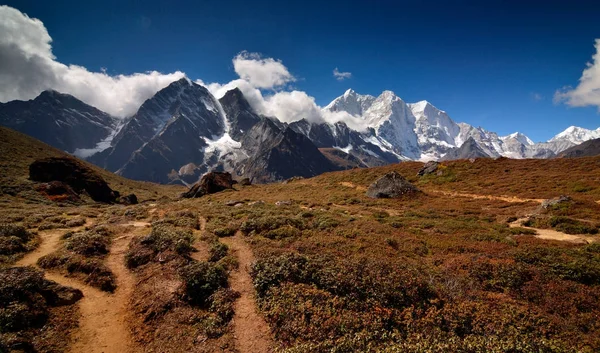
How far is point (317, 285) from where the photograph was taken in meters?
11.4

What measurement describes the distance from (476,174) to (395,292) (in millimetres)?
42541

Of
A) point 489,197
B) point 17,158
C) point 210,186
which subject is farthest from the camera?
point 210,186

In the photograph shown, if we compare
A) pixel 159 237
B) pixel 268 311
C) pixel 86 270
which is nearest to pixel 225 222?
pixel 159 237

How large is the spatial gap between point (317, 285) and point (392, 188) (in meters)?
27.2

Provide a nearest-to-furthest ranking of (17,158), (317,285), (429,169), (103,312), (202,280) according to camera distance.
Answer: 1. (103,312)
2. (317,285)
3. (202,280)
4. (429,169)
5. (17,158)

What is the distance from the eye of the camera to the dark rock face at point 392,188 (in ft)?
115

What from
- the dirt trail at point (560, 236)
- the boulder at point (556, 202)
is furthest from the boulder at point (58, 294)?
the boulder at point (556, 202)

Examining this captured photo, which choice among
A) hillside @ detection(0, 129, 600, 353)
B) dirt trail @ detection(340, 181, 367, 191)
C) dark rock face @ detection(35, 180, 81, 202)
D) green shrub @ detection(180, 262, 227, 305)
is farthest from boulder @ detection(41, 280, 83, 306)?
dirt trail @ detection(340, 181, 367, 191)

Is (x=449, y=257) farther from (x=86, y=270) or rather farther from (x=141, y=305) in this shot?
(x=86, y=270)

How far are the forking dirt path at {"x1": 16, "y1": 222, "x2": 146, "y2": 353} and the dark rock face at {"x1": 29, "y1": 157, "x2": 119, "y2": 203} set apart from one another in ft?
131

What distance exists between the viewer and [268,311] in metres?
10.4

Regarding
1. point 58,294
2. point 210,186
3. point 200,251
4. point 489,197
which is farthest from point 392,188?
point 210,186

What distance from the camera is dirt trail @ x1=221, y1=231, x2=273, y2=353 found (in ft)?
29.3

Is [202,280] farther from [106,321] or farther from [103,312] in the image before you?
[103,312]
